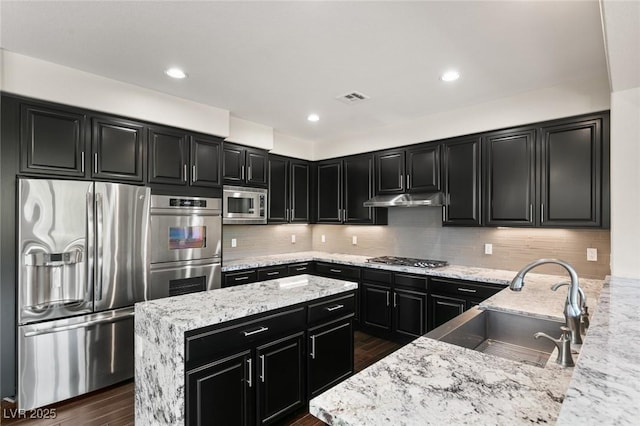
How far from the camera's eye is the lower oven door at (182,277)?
3.26m

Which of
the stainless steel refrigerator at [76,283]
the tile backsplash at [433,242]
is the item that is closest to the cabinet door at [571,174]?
the tile backsplash at [433,242]

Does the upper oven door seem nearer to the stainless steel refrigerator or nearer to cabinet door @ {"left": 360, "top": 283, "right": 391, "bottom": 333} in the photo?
the stainless steel refrigerator

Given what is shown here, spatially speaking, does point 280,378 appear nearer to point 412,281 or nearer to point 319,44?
point 412,281

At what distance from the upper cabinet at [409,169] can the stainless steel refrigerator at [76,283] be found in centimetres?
292

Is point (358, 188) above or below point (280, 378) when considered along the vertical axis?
above

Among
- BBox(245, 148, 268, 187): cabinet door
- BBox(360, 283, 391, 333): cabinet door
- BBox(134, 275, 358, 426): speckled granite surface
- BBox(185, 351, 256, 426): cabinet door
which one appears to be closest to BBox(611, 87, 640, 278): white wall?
BBox(134, 275, 358, 426): speckled granite surface

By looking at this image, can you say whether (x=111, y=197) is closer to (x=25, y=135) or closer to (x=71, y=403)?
(x=25, y=135)

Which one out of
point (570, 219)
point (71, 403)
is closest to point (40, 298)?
point (71, 403)

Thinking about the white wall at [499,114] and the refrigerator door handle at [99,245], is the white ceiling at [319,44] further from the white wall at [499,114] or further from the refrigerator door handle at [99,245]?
the refrigerator door handle at [99,245]

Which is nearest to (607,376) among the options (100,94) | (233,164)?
(100,94)

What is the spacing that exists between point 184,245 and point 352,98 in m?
2.37

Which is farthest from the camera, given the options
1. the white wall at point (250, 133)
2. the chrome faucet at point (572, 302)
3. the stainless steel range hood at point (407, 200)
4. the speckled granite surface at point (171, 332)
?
the white wall at point (250, 133)

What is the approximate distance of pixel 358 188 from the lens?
4805 millimetres

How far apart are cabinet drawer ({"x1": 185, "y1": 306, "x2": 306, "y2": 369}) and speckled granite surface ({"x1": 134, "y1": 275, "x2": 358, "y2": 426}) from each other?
0.06 meters
